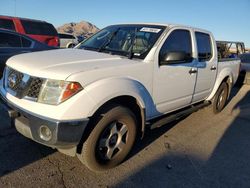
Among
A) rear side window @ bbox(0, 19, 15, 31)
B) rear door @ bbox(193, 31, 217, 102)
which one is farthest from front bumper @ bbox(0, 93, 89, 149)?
rear side window @ bbox(0, 19, 15, 31)

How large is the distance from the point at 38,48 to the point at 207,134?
15.7 ft

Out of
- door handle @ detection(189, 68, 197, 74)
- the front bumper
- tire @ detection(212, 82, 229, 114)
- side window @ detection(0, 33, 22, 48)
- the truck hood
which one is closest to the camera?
the front bumper

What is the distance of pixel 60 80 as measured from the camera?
2.84 meters

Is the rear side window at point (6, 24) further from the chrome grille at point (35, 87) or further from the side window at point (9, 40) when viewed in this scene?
the chrome grille at point (35, 87)

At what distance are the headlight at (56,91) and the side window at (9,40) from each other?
14.7 feet

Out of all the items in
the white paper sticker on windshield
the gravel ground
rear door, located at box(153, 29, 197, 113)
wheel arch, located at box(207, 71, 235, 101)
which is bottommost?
the gravel ground

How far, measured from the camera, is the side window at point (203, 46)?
5.06 metres

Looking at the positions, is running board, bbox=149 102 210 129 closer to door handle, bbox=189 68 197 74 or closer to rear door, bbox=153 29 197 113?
rear door, bbox=153 29 197 113

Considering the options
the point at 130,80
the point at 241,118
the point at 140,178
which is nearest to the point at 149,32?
the point at 130,80

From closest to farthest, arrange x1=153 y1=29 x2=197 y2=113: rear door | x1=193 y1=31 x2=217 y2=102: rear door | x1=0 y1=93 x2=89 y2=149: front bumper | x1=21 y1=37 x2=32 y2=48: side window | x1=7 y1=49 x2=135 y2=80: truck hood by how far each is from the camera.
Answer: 1. x1=0 y1=93 x2=89 y2=149: front bumper
2. x1=7 y1=49 x2=135 y2=80: truck hood
3. x1=153 y1=29 x2=197 y2=113: rear door
4. x1=193 y1=31 x2=217 y2=102: rear door
5. x1=21 y1=37 x2=32 y2=48: side window

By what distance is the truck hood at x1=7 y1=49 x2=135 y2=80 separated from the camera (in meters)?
2.92


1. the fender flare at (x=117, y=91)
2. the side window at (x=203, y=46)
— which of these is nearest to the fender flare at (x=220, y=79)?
the side window at (x=203, y=46)

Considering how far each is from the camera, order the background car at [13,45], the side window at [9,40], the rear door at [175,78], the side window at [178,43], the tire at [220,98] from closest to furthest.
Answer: the rear door at [175,78] → the side window at [178,43] → the tire at [220,98] → the background car at [13,45] → the side window at [9,40]

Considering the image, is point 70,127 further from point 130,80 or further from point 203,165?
point 203,165
